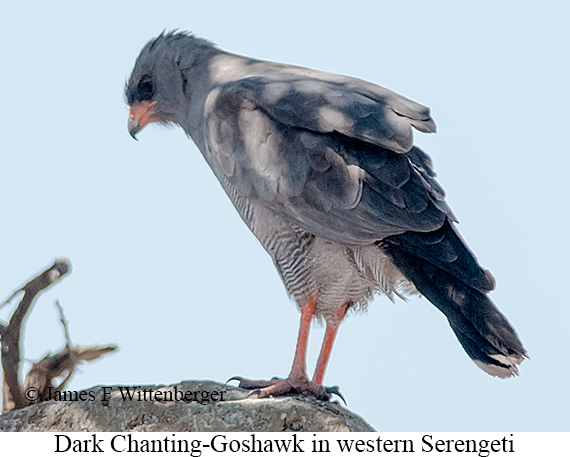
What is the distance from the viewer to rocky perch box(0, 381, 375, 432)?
20.1ft

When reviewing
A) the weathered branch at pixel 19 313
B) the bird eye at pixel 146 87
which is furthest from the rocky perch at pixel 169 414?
the bird eye at pixel 146 87

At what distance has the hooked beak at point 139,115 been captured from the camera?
7868mm

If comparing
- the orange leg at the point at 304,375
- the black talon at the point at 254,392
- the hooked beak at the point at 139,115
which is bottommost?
the black talon at the point at 254,392

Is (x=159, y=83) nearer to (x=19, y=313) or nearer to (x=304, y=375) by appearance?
(x=19, y=313)

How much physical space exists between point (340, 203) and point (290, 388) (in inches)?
48.0

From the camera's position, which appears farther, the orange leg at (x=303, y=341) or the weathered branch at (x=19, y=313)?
the orange leg at (x=303, y=341)

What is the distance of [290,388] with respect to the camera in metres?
6.71

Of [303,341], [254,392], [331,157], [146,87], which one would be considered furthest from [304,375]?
[146,87]

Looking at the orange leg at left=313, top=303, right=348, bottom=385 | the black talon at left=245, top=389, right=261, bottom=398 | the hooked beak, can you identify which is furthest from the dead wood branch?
the hooked beak

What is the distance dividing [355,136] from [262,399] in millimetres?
1734

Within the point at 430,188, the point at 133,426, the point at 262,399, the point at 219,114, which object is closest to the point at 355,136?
the point at 430,188

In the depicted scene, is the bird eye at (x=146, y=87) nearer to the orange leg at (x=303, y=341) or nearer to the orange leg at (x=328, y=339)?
the orange leg at (x=303, y=341)

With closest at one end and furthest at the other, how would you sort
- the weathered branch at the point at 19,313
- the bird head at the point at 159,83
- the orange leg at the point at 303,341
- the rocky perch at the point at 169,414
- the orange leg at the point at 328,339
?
the rocky perch at the point at 169,414
the weathered branch at the point at 19,313
the orange leg at the point at 303,341
the orange leg at the point at 328,339
the bird head at the point at 159,83

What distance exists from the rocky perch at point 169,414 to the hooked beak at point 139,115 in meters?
2.23
